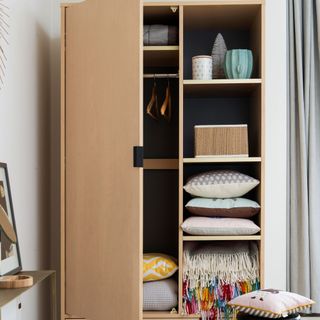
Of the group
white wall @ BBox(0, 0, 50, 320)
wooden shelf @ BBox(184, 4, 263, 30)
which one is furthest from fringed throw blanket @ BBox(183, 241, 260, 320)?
wooden shelf @ BBox(184, 4, 263, 30)

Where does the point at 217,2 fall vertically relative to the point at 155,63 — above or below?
above

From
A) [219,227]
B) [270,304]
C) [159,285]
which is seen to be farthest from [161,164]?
[270,304]

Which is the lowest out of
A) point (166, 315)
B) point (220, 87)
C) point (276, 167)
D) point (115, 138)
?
point (166, 315)

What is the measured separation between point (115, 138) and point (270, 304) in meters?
0.92

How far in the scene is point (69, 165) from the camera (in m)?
2.84

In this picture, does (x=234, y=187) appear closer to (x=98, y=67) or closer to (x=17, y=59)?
(x=98, y=67)

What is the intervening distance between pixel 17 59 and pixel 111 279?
1015 millimetres

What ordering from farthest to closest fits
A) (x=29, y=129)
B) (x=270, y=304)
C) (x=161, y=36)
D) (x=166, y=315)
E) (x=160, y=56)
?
(x=160, y=56), (x=161, y=36), (x=166, y=315), (x=29, y=129), (x=270, y=304)

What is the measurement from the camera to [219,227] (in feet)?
9.50

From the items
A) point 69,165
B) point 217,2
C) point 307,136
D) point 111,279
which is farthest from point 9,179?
point 307,136

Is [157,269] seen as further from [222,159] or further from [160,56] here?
[160,56]

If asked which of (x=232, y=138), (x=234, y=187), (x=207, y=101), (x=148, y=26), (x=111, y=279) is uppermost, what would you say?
(x=148, y=26)

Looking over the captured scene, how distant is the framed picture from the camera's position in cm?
205

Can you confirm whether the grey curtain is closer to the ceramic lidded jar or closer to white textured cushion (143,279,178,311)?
the ceramic lidded jar
